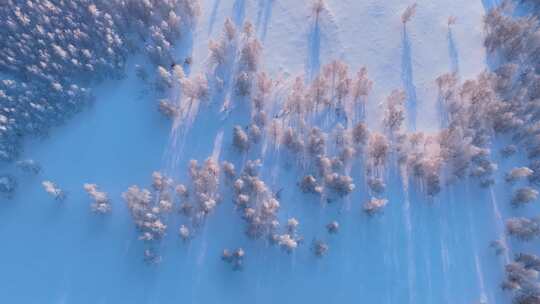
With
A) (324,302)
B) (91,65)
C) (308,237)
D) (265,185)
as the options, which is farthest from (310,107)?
(91,65)

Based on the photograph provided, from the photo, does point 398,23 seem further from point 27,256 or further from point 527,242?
point 27,256

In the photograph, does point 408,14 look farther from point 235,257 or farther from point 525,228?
point 235,257

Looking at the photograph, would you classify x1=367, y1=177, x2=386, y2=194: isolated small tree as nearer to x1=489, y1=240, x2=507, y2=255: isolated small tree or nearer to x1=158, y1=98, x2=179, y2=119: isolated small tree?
x1=489, y1=240, x2=507, y2=255: isolated small tree

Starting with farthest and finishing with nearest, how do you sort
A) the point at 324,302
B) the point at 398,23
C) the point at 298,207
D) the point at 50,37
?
the point at 398,23
the point at 50,37
the point at 298,207
the point at 324,302

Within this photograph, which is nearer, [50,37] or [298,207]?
[298,207]

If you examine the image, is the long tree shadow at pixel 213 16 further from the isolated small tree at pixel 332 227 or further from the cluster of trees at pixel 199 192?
the isolated small tree at pixel 332 227

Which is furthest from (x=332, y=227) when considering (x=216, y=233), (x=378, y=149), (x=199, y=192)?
(x=199, y=192)

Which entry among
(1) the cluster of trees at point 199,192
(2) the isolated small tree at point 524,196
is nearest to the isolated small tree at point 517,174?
(2) the isolated small tree at point 524,196
